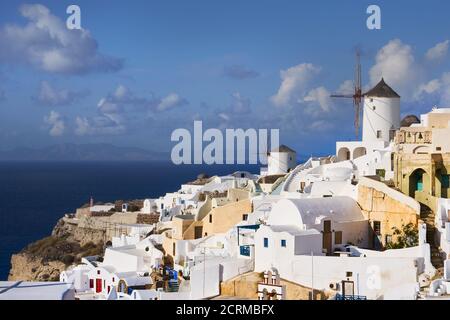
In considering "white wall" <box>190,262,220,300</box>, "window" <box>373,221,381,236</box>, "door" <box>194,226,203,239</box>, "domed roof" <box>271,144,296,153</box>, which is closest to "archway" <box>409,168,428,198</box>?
"window" <box>373,221,381,236</box>

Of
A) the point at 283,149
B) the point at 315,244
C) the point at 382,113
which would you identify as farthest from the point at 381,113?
the point at 315,244

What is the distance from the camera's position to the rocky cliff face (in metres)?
27.0

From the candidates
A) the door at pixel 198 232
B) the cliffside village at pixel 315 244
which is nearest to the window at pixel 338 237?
the cliffside village at pixel 315 244

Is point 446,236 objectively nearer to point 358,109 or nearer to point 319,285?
point 319,285

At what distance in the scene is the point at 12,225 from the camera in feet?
170

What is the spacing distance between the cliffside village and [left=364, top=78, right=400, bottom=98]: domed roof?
2.97 metres

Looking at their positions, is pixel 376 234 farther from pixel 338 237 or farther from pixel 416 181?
pixel 416 181

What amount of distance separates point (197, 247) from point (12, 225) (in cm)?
3795

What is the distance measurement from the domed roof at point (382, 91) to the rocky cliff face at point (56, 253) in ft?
39.2

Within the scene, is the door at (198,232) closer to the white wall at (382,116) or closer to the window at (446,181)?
the window at (446,181)

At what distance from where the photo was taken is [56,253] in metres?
28.2

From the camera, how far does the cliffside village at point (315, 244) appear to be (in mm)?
12508

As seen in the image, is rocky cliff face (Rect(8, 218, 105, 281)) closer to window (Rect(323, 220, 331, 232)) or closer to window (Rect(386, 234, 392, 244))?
window (Rect(323, 220, 331, 232))
